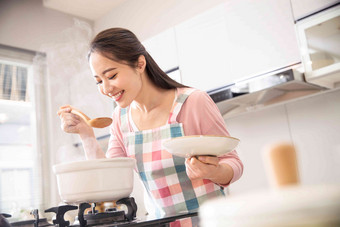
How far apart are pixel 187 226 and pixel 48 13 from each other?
134 inches

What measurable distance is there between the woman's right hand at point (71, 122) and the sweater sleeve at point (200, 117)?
0.30m

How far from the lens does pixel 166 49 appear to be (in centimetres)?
261

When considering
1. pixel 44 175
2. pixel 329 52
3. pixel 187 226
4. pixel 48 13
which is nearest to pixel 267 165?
pixel 187 226

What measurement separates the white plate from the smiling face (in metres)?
0.47

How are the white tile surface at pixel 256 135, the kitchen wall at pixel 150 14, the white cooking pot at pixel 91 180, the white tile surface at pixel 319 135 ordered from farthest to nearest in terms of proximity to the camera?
the kitchen wall at pixel 150 14
the white tile surface at pixel 256 135
the white tile surface at pixel 319 135
the white cooking pot at pixel 91 180

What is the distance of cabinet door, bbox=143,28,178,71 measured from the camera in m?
2.56

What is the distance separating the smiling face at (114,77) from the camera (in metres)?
1.03

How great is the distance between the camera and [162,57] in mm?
2646

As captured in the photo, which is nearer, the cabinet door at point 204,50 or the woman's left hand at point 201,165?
the woman's left hand at point 201,165

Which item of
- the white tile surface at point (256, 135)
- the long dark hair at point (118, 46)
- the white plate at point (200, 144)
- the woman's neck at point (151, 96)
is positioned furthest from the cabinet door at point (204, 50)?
the white plate at point (200, 144)

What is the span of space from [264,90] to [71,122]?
121 cm

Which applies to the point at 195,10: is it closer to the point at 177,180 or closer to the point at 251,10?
the point at 251,10

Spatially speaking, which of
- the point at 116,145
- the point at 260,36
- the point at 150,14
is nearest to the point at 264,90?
the point at 260,36

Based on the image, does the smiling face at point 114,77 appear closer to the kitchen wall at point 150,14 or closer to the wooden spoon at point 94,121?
the wooden spoon at point 94,121
